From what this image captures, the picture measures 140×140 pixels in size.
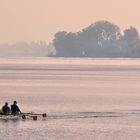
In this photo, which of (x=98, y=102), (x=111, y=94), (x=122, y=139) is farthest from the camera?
(x=111, y=94)

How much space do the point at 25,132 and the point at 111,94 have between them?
49.5 m

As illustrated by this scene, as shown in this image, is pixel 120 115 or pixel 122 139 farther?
pixel 120 115

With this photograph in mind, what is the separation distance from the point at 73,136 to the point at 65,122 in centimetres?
785

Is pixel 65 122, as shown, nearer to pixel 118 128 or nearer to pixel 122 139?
pixel 118 128

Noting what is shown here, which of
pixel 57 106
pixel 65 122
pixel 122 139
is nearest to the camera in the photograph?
pixel 122 139

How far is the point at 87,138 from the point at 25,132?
5206 millimetres

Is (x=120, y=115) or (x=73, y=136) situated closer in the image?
(x=73, y=136)

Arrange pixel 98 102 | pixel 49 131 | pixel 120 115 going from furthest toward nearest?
1. pixel 98 102
2. pixel 120 115
3. pixel 49 131

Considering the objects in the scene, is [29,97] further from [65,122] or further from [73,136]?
[73,136]

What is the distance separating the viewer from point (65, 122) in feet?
210

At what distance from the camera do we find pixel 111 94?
10688 cm

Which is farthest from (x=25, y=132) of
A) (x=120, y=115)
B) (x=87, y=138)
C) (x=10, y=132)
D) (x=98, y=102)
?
(x=98, y=102)

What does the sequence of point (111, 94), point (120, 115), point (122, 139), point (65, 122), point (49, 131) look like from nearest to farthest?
point (122, 139) → point (49, 131) → point (65, 122) → point (120, 115) → point (111, 94)

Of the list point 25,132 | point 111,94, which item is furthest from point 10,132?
point 111,94
